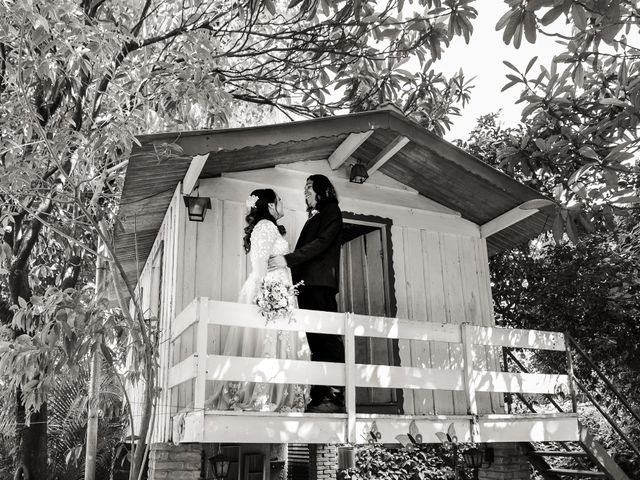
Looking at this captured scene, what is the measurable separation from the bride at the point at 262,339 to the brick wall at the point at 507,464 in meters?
3.19

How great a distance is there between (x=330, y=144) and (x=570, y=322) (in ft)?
17.6

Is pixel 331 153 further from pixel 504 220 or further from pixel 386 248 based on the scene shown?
pixel 504 220

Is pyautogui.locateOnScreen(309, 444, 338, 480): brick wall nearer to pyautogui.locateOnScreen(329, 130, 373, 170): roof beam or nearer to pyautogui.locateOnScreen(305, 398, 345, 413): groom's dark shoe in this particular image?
pyautogui.locateOnScreen(305, 398, 345, 413): groom's dark shoe

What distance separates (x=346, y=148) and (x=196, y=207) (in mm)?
1996

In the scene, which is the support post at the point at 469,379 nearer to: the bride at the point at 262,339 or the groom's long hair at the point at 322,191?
→ the bride at the point at 262,339

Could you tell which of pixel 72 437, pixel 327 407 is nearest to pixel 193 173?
pixel 327 407

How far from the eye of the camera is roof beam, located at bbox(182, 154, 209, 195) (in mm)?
6863

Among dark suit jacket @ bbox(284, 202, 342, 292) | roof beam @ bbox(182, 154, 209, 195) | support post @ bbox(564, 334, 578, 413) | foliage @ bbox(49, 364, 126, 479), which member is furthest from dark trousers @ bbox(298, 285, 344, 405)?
foliage @ bbox(49, 364, 126, 479)

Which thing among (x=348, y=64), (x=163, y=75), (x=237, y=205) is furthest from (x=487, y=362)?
(x=163, y=75)

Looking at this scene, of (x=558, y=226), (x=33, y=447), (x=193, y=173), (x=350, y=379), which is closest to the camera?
(x=558, y=226)

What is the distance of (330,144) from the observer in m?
8.07

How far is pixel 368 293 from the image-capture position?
→ 8852mm

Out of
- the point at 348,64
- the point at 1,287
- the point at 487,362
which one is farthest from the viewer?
the point at 1,287

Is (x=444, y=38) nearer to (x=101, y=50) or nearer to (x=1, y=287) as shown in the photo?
(x=101, y=50)
